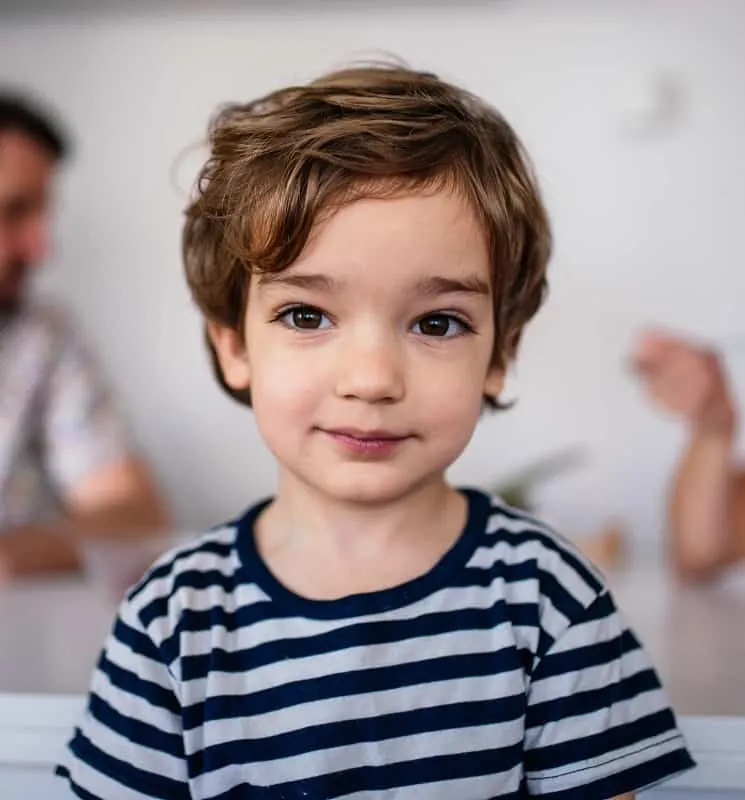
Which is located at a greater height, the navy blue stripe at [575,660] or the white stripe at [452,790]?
the navy blue stripe at [575,660]

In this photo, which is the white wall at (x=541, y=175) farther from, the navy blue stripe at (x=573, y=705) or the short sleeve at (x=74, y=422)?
the navy blue stripe at (x=573, y=705)

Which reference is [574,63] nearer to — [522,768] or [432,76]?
[432,76]

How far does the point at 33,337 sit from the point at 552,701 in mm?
999

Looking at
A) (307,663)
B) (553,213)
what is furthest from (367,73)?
(553,213)

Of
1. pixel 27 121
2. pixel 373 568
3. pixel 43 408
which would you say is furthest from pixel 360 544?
pixel 27 121

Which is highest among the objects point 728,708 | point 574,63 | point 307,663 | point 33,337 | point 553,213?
point 574,63

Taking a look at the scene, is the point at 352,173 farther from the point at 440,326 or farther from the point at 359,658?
the point at 359,658

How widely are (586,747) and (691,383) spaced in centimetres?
75

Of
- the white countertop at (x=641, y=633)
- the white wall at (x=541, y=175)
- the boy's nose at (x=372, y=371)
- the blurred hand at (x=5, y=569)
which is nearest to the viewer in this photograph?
the boy's nose at (x=372, y=371)

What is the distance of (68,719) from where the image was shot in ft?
2.79

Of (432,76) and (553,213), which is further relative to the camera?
(553,213)

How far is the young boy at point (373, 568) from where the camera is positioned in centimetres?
63

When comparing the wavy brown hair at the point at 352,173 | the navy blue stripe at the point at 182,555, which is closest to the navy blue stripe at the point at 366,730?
the navy blue stripe at the point at 182,555

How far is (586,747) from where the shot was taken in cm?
67
